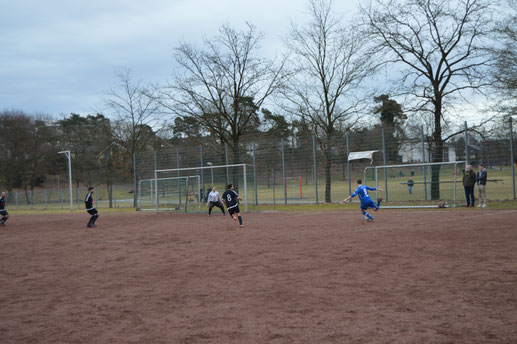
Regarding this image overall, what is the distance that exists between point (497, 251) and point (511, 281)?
2519 mm

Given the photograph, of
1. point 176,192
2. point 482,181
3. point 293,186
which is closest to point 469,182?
point 482,181

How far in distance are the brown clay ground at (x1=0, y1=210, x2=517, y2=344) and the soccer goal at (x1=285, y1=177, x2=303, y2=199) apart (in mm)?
13647

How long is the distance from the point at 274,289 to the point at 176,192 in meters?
22.0

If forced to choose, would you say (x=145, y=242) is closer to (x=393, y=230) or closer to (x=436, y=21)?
(x=393, y=230)

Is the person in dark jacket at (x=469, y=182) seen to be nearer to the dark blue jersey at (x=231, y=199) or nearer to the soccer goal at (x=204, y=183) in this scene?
the dark blue jersey at (x=231, y=199)

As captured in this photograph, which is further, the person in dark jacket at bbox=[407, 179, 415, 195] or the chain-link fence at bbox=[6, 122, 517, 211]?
the person in dark jacket at bbox=[407, 179, 415, 195]

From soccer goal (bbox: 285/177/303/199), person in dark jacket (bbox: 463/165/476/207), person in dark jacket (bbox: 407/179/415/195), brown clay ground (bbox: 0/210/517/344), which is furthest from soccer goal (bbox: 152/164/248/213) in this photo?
brown clay ground (bbox: 0/210/517/344)

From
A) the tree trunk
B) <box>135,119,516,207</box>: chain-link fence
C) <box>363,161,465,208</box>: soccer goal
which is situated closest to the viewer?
<box>135,119,516,207</box>: chain-link fence

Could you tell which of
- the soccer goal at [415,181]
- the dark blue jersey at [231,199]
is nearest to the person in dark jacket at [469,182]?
the soccer goal at [415,181]

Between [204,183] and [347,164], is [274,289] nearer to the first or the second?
[347,164]

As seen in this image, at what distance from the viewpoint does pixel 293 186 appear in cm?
2631

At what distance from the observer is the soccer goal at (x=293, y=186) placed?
2620 centimetres

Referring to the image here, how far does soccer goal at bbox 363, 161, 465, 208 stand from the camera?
21203 millimetres

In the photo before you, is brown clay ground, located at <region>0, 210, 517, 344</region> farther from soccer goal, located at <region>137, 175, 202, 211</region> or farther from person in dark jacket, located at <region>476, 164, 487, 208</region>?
soccer goal, located at <region>137, 175, 202, 211</region>
